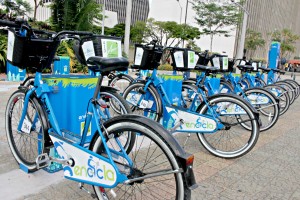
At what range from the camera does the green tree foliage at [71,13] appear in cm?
1221

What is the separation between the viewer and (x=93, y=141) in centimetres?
212

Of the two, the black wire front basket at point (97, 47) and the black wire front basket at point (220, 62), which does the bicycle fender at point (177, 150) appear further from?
the black wire front basket at point (220, 62)

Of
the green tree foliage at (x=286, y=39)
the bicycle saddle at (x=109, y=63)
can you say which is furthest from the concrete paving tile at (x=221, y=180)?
the green tree foliage at (x=286, y=39)

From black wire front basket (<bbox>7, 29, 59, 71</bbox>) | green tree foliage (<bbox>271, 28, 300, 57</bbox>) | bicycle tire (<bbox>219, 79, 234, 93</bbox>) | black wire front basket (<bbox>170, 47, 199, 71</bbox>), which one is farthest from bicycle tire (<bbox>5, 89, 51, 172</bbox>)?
green tree foliage (<bbox>271, 28, 300, 57</bbox>)

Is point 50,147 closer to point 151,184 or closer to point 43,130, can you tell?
point 43,130

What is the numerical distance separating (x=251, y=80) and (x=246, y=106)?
12.7 feet

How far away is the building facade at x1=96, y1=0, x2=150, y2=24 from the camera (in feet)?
189

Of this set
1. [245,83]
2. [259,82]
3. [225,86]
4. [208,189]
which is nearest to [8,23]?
[208,189]

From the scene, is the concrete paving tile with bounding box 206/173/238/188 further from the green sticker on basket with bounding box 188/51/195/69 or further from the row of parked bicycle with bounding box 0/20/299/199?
the green sticker on basket with bounding box 188/51/195/69

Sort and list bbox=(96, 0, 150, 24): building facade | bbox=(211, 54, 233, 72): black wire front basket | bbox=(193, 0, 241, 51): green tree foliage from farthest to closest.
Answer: bbox=(96, 0, 150, 24): building facade < bbox=(193, 0, 241, 51): green tree foliage < bbox=(211, 54, 233, 72): black wire front basket

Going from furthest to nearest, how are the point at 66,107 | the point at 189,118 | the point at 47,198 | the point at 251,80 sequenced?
the point at 251,80
the point at 189,118
the point at 66,107
the point at 47,198

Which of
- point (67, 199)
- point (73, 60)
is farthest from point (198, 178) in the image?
point (73, 60)

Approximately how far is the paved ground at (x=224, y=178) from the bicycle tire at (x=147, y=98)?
686mm

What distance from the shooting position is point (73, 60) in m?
11.3
